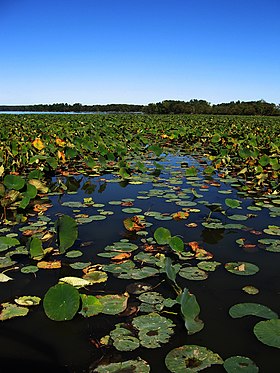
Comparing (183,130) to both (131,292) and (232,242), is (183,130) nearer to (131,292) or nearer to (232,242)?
(232,242)

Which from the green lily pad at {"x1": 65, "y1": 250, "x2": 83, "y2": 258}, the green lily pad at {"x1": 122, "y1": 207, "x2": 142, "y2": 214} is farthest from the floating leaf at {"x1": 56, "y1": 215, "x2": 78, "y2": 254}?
the green lily pad at {"x1": 122, "y1": 207, "x2": 142, "y2": 214}

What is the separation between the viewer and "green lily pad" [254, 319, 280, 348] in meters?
1.46

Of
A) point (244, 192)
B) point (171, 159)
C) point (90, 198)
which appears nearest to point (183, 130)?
point (171, 159)

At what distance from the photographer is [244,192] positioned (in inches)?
170

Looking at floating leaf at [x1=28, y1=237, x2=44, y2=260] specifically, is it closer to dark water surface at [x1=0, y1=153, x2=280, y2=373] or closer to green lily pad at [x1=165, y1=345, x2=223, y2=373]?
dark water surface at [x1=0, y1=153, x2=280, y2=373]

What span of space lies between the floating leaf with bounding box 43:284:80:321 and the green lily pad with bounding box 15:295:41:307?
227 mm

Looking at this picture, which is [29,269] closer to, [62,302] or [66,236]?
[66,236]

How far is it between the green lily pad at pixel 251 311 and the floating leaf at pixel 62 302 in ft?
2.38

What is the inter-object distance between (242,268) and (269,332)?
0.65m

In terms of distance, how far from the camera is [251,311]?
168 centimetres

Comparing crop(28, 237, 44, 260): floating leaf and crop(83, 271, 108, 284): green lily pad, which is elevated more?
crop(28, 237, 44, 260): floating leaf

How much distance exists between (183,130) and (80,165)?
19.7 feet

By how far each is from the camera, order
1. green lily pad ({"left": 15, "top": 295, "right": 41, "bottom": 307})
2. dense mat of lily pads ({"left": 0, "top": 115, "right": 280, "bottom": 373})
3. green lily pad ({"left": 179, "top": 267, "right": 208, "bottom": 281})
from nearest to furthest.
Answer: dense mat of lily pads ({"left": 0, "top": 115, "right": 280, "bottom": 373}) < green lily pad ({"left": 15, "top": 295, "right": 41, "bottom": 307}) < green lily pad ({"left": 179, "top": 267, "right": 208, "bottom": 281})

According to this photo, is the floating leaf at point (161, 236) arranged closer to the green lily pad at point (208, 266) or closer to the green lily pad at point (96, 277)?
the green lily pad at point (208, 266)
